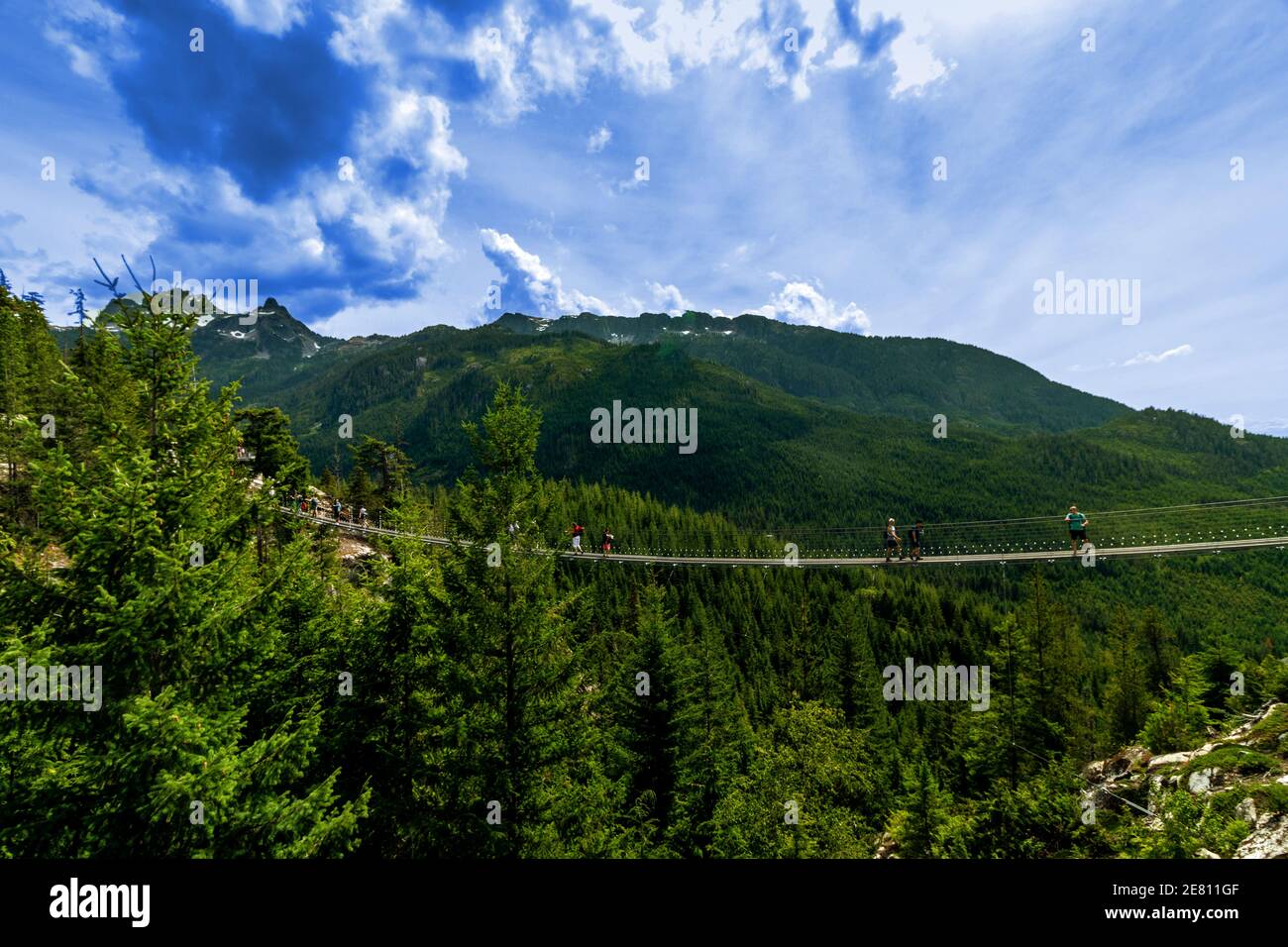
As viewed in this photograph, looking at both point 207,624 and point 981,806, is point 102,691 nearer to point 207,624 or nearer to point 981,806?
point 207,624

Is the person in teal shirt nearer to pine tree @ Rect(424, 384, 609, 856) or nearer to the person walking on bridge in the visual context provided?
the person walking on bridge

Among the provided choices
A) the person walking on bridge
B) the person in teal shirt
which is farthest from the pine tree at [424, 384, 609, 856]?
the person in teal shirt

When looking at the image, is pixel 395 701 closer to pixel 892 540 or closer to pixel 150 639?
pixel 150 639

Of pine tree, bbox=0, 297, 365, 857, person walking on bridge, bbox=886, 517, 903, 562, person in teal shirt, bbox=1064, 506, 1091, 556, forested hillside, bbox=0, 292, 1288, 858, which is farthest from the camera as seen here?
person walking on bridge, bbox=886, 517, 903, 562

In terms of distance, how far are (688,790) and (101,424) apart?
22536 mm

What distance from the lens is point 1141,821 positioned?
11.2 m

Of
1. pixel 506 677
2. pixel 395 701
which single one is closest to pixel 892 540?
pixel 506 677

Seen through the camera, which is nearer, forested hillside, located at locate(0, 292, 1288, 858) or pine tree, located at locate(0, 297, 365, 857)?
pine tree, located at locate(0, 297, 365, 857)

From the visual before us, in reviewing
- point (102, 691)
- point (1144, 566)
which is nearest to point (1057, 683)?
point (102, 691)

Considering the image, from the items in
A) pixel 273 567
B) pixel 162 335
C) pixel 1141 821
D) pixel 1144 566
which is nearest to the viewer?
pixel 162 335

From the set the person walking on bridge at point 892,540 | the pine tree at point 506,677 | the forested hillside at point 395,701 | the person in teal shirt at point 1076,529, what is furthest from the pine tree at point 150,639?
the person in teal shirt at point 1076,529

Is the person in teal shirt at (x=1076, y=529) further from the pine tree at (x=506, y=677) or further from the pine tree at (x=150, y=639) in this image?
the pine tree at (x=150, y=639)
